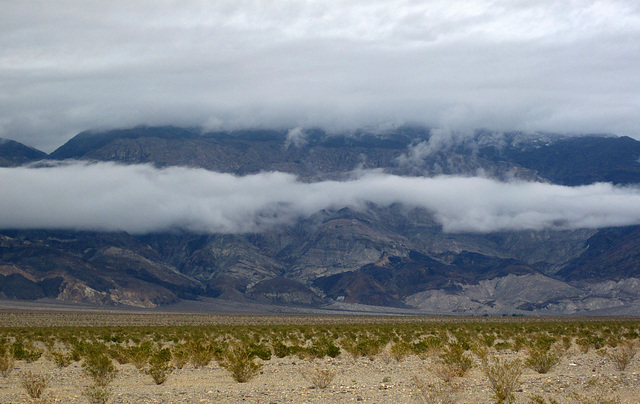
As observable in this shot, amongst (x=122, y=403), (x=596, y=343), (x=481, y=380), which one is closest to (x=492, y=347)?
(x=596, y=343)

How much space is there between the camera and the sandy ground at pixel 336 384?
25.1 m

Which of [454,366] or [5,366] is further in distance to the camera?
[5,366]

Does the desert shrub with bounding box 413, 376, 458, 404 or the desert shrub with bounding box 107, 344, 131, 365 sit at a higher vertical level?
the desert shrub with bounding box 413, 376, 458, 404

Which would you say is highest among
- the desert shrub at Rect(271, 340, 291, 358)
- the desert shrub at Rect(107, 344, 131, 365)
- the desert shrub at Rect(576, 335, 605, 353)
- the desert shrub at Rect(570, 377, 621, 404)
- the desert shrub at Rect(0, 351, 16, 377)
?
the desert shrub at Rect(570, 377, 621, 404)

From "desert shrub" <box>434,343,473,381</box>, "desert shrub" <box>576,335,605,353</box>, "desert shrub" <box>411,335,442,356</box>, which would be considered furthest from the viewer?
"desert shrub" <box>576,335,605,353</box>

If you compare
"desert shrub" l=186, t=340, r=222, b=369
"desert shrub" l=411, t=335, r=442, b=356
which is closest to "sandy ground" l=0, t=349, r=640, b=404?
"desert shrub" l=186, t=340, r=222, b=369

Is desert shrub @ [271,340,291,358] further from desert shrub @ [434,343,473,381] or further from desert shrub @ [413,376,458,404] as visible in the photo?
desert shrub @ [413,376,458,404]

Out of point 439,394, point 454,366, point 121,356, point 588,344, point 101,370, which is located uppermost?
point 439,394

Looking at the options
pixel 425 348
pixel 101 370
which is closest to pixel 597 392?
pixel 425 348

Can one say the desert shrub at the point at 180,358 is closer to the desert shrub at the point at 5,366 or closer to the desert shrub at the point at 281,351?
the desert shrub at the point at 281,351

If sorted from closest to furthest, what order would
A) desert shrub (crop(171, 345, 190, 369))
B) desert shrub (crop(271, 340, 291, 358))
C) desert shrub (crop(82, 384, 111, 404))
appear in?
desert shrub (crop(82, 384, 111, 404)) → desert shrub (crop(171, 345, 190, 369)) → desert shrub (crop(271, 340, 291, 358))

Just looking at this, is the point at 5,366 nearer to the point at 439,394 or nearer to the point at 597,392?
the point at 439,394

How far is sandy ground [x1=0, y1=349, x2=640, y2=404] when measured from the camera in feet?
82.2

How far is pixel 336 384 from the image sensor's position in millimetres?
29125
